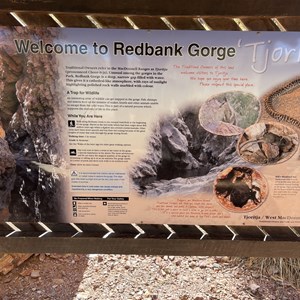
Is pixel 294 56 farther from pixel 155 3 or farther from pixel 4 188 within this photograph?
pixel 4 188

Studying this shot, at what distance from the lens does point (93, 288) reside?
3.08 metres

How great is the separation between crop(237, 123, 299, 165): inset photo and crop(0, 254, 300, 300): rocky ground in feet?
4.84

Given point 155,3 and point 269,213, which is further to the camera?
point 269,213

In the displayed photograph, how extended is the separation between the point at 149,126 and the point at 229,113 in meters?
0.34

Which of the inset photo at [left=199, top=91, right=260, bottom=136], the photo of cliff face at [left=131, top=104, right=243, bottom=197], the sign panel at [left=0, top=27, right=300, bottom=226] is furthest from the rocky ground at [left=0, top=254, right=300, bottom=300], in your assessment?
the inset photo at [left=199, top=91, right=260, bottom=136]

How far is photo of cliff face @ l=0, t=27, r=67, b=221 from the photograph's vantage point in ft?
5.73

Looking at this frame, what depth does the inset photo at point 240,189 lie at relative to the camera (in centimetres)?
190

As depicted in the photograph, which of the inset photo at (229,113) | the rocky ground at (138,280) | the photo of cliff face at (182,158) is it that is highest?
the inset photo at (229,113)

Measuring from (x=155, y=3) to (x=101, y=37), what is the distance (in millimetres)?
250

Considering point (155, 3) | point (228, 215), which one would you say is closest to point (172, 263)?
point (228, 215)

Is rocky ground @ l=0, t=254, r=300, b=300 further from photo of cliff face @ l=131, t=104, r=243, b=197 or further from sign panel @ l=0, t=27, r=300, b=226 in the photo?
photo of cliff face @ l=131, t=104, r=243, b=197

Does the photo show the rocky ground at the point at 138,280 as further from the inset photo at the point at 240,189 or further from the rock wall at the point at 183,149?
the rock wall at the point at 183,149

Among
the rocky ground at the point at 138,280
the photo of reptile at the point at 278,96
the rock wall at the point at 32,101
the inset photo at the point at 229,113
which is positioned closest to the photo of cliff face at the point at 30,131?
the rock wall at the point at 32,101

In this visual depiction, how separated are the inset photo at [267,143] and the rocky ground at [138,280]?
4.84ft
